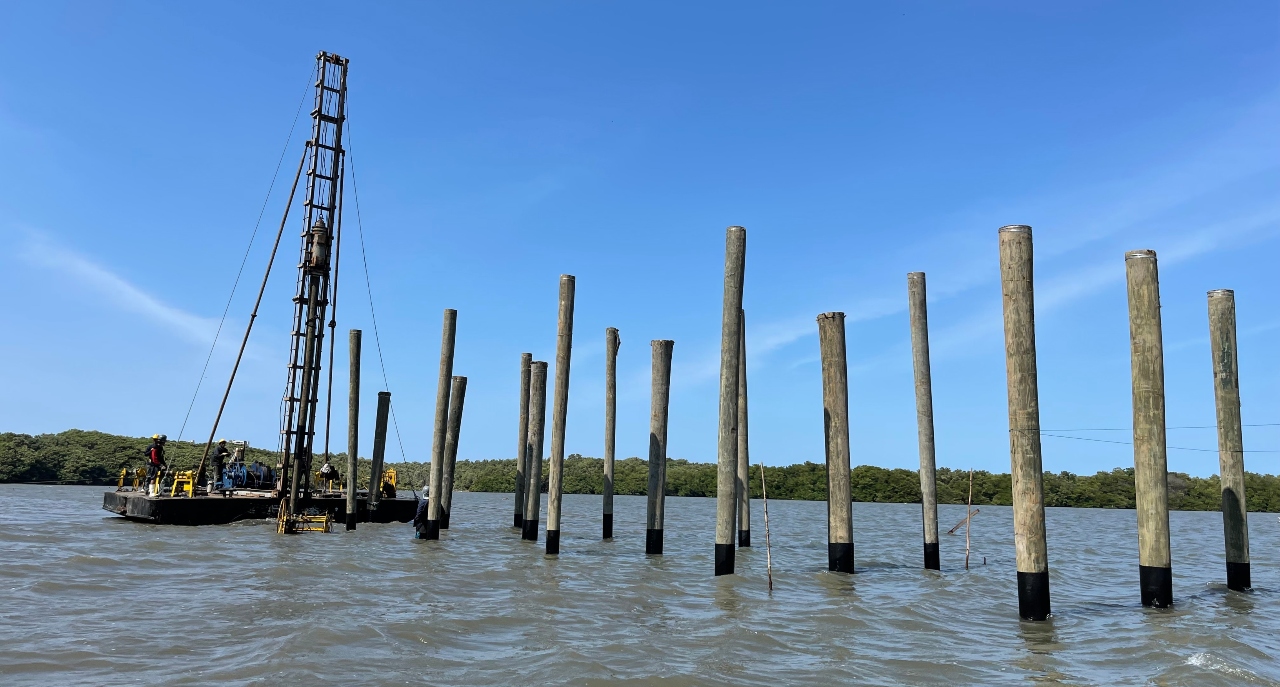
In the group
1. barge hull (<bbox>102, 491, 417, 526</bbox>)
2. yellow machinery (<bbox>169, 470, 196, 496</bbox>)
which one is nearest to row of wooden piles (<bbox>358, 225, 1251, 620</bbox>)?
barge hull (<bbox>102, 491, 417, 526</bbox>)

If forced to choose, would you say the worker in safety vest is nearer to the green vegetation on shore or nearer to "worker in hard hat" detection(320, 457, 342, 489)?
"worker in hard hat" detection(320, 457, 342, 489)

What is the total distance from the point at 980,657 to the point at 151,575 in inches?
482

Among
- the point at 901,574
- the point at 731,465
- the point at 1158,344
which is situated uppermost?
the point at 1158,344

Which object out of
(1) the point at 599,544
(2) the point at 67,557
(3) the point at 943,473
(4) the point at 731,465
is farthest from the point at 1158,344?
(3) the point at 943,473

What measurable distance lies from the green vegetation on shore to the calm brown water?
146ft

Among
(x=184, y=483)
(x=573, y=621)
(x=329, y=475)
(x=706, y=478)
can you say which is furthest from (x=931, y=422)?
(x=706, y=478)

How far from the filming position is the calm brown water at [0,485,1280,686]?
8031mm

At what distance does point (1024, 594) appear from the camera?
1036 centimetres

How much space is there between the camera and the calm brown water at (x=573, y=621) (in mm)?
8031

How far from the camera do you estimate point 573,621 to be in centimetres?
1072

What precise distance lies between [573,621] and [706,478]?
7302 centimetres

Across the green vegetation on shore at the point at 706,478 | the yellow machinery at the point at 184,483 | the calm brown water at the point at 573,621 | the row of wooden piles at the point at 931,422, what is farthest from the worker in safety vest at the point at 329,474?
the green vegetation on shore at the point at 706,478

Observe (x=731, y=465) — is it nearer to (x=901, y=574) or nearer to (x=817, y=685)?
(x=817, y=685)

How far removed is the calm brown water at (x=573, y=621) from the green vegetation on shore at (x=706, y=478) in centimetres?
4462
